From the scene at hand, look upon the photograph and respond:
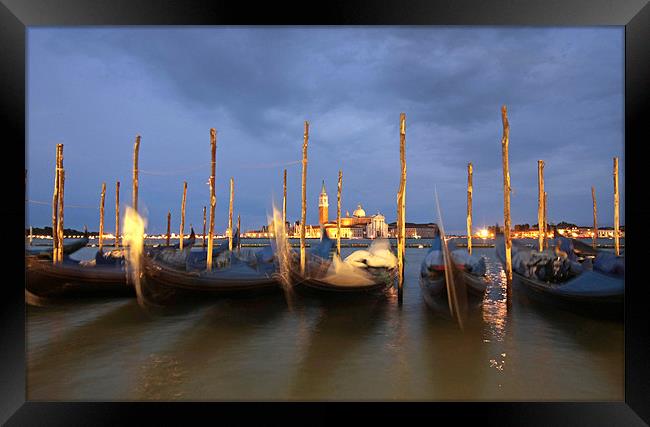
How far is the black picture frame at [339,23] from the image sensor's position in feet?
6.37

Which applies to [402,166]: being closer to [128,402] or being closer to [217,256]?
[128,402]

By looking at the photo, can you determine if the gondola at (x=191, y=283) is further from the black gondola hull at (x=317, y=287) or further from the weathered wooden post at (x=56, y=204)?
the weathered wooden post at (x=56, y=204)

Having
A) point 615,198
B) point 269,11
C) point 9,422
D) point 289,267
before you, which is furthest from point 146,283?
point 615,198

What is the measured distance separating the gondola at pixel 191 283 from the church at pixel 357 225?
40.7m

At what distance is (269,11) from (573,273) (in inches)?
268

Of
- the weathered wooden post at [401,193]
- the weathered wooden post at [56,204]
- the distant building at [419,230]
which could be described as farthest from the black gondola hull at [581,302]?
the distant building at [419,230]

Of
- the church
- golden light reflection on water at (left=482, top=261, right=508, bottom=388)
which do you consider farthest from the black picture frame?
the church

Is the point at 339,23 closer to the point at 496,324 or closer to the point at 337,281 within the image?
the point at 337,281

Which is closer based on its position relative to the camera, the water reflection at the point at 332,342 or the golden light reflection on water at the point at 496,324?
the water reflection at the point at 332,342

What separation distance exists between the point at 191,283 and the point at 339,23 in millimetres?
3968

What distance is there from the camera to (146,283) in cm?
460

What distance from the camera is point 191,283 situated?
4.69 metres

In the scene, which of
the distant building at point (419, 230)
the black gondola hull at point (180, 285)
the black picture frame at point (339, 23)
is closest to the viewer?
the black picture frame at point (339, 23)

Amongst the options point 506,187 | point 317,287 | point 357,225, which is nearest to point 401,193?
point 506,187
